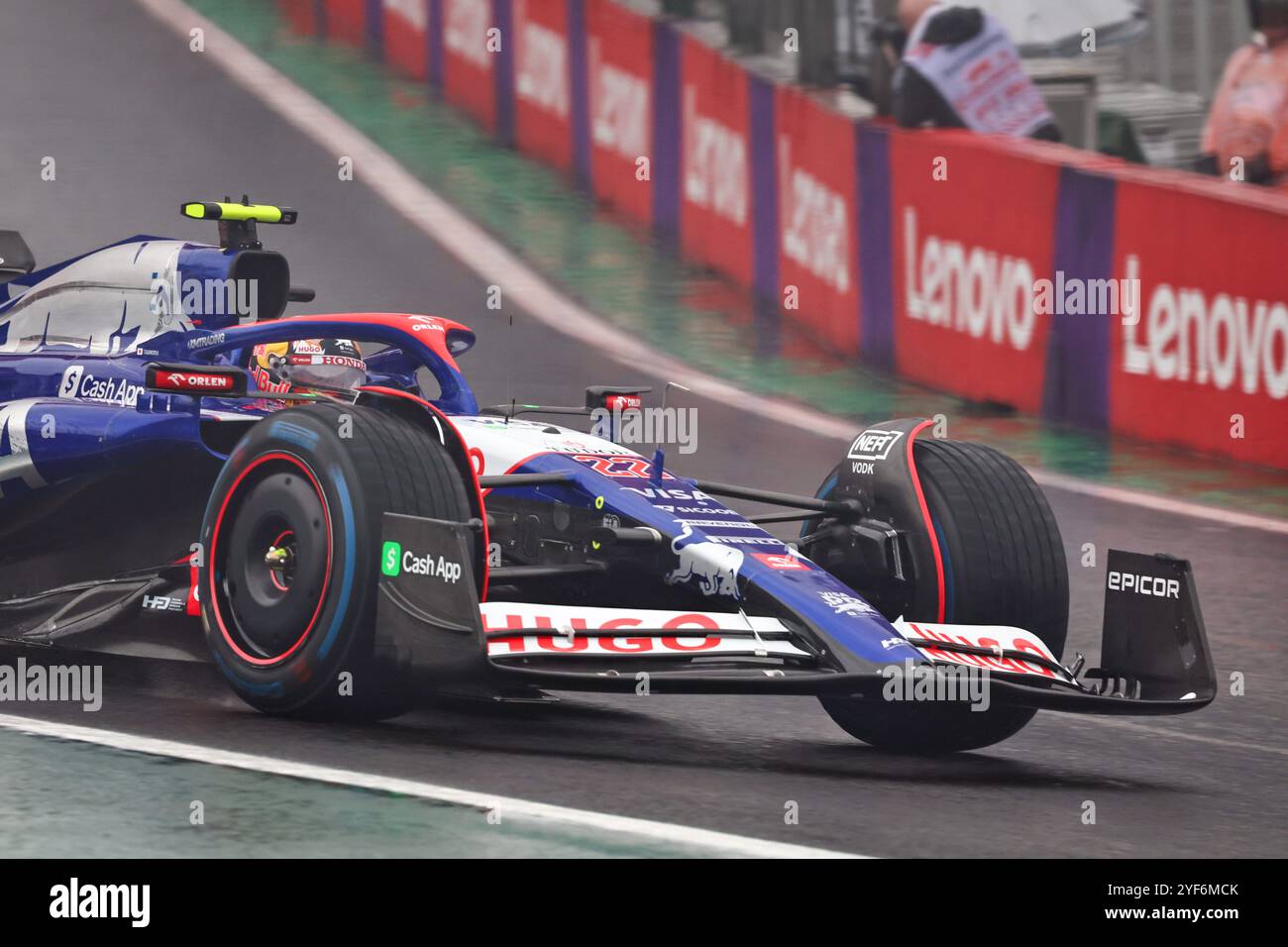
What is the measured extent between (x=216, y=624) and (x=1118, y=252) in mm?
7816

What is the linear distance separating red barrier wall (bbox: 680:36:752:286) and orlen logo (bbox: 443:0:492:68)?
3645mm

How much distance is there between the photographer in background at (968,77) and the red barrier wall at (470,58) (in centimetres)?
646

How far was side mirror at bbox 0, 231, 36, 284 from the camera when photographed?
8930 mm

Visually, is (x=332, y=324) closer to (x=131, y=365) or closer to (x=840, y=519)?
(x=131, y=365)

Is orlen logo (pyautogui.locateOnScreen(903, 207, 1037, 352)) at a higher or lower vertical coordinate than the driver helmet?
lower

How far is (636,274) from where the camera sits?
1775cm

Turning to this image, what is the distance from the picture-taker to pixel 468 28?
21062mm

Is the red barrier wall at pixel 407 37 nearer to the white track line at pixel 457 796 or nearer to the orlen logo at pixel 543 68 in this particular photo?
the orlen logo at pixel 543 68
